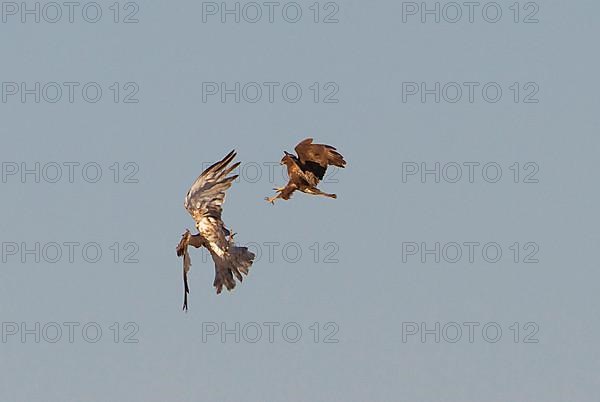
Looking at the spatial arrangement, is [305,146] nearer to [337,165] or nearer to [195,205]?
[337,165]

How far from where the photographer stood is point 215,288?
56.4 m

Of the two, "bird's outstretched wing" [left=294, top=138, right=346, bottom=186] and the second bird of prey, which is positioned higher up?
"bird's outstretched wing" [left=294, top=138, right=346, bottom=186]

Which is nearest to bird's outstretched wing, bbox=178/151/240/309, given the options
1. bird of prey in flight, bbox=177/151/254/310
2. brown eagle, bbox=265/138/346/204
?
bird of prey in flight, bbox=177/151/254/310

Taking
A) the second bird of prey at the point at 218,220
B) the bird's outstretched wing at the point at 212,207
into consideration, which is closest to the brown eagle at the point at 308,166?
the second bird of prey at the point at 218,220

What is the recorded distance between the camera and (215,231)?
189 ft

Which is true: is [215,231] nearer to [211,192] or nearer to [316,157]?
[211,192]

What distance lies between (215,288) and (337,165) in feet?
23.5

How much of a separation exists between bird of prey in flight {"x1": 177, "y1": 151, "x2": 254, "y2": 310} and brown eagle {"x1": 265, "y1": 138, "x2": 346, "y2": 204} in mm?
2272

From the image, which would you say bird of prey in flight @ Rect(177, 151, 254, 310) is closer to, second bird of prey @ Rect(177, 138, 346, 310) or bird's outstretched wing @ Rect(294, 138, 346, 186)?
second bird of prey @ Rect(177, 138, 346, 310)

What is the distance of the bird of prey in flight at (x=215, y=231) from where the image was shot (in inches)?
2243

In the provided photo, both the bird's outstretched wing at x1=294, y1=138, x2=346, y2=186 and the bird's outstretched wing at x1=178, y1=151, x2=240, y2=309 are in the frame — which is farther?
the bird's outstretched wing at x1=294, y1=138, x2=346, y2=186

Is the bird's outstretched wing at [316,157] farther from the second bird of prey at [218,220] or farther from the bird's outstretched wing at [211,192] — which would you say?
the bird's outstretched wing at [211,192]

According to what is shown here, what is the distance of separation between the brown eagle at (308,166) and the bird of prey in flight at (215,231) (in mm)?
2272

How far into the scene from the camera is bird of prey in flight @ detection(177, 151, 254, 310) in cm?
5697
